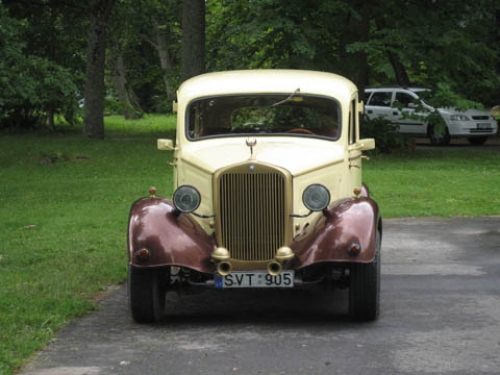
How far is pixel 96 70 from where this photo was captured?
34.4 metres

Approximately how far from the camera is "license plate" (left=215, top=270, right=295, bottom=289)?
836 cm

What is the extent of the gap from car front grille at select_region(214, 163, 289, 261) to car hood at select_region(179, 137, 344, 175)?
16cm

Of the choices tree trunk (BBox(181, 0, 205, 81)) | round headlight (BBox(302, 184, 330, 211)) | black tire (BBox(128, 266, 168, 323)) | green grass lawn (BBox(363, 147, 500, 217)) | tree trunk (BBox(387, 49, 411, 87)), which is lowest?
green grass lawn (BBox(363, 147, 500, 217))

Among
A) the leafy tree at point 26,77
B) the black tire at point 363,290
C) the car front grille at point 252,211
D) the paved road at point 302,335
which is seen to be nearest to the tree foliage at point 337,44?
the leafy tree at point 26,77

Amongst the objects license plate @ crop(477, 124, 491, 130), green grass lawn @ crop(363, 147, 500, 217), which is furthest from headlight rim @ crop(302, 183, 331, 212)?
license plate @ crop(477, 124, 491, 130)

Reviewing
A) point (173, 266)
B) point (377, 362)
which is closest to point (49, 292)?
point (173, 266)

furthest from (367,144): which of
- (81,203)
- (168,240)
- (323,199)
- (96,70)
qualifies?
(96,70)

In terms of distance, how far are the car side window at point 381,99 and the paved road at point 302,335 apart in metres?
24.7

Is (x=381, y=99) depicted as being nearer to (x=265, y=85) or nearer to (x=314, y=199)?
(x=265, y=85)

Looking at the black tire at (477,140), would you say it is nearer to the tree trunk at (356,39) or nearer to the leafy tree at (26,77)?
the tree trunk at (356,39)

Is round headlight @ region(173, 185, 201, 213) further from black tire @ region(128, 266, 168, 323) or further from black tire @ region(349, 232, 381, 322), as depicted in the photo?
black tire @ region(349, 232, 381, 322)

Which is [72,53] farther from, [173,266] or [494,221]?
[173,266]

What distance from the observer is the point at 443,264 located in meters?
11.7

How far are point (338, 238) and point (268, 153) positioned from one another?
1009 mm
